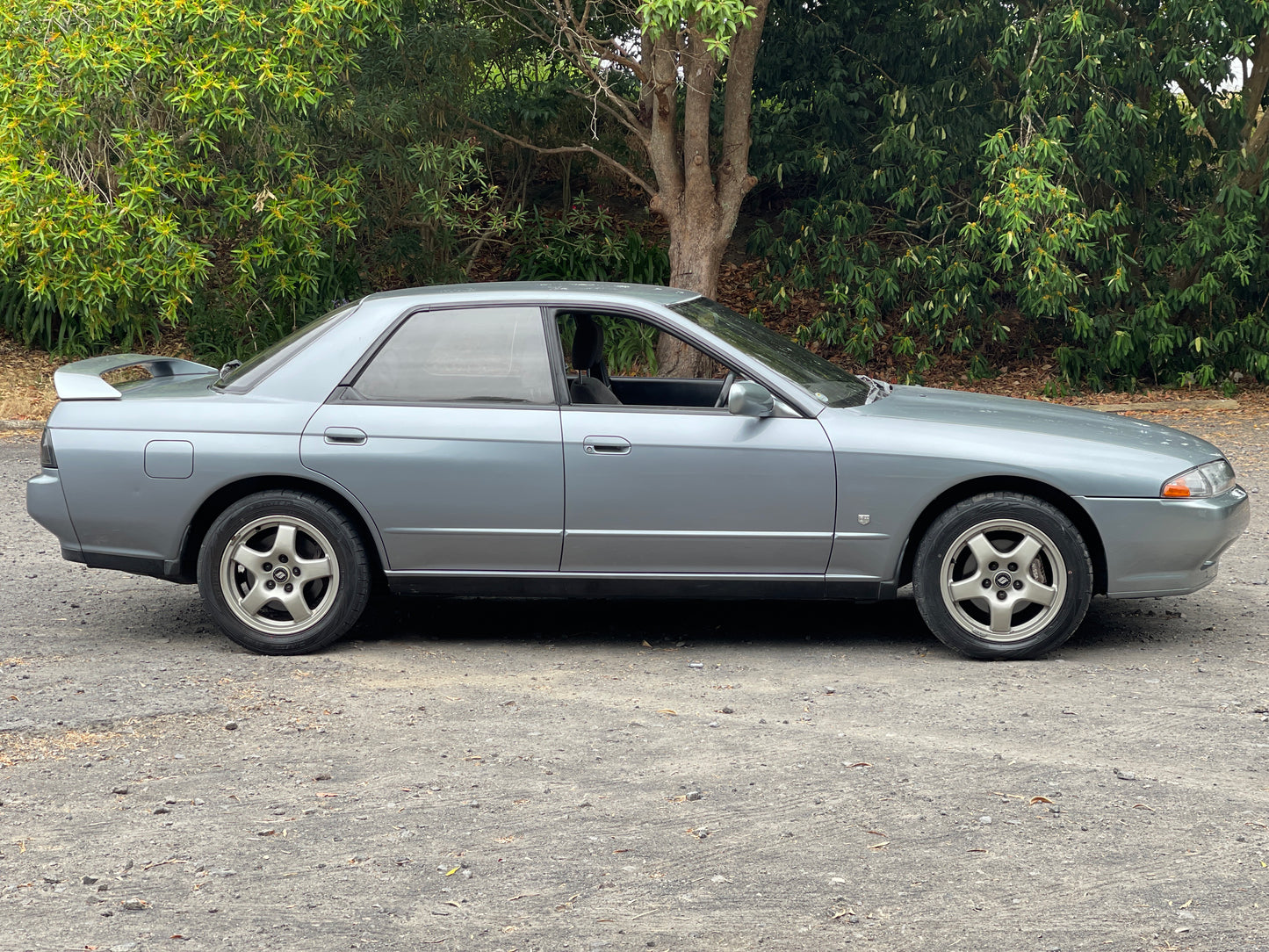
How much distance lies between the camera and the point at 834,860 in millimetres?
4117

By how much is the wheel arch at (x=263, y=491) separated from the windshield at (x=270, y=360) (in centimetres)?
44

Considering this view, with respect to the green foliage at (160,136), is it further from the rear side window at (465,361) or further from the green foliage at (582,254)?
the rear side window at (465,361)

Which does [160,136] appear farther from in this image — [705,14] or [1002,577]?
[1002,577]

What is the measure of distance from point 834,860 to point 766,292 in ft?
44.8

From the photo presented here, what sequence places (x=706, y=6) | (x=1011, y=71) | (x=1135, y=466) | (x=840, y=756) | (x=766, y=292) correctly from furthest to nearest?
1. (x=766, y=292)
2. (x=1011, y=71)
3. (x=706, y=6)
4. (x=1135, y=466)
5. (x=840, y=756)

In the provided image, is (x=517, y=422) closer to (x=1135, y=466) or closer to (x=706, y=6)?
(x=1135, y=466)

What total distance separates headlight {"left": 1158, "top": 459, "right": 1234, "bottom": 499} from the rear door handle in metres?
3.38

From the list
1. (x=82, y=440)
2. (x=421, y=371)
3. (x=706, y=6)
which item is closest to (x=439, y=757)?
(x=421, y=371)

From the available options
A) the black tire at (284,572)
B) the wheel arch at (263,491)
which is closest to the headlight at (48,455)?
the wheel arch at (263,491)

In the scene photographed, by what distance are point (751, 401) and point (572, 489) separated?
842mm

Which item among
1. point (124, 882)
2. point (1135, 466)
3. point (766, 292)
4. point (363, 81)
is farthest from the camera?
point (766, 292)

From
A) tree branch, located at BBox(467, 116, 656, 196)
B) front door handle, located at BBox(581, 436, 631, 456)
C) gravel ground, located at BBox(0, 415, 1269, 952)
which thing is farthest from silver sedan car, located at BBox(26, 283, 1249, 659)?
tree branch, located at BBox(467, 116, 656, 196)

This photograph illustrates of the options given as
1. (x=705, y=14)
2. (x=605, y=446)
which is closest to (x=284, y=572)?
(x=605, y=446)

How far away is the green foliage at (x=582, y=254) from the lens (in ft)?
56.9
